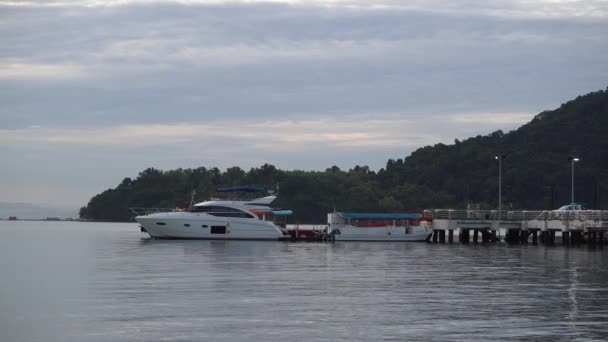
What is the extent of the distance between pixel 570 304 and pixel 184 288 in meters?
16.8

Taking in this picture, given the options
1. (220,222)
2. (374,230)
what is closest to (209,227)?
(220,222)

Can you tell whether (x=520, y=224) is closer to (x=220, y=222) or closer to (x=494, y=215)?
(x=494, y=215)

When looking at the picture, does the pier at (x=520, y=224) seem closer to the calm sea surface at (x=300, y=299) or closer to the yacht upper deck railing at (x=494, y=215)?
the yacht upper deck railing at (x=494, y=215)

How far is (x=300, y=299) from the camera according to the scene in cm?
4012

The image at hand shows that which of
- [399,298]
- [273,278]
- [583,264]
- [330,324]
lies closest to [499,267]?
[583,264]

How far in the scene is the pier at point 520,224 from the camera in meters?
96.8

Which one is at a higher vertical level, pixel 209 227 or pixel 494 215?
pixel 494 215

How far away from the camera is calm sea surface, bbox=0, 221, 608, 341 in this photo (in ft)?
103

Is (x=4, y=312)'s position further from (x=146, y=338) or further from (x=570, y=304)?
(x=570, y=304)

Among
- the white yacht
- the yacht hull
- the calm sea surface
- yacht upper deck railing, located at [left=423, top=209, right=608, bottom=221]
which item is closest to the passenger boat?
yacht upper deck railing, located at [left=423, top=209, right=608, bottom=221]

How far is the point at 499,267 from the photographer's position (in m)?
60.3

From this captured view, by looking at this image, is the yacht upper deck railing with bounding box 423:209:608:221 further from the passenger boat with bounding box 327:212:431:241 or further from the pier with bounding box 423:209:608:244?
the passenger boat with bounding box 327:212:431:241

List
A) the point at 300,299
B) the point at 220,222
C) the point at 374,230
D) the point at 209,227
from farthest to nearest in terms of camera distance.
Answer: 1. the point at 374,230
2. the point at 220,222
3. the point at 209,227
4. the point at 300,299

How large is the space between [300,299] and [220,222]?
5694 cm
